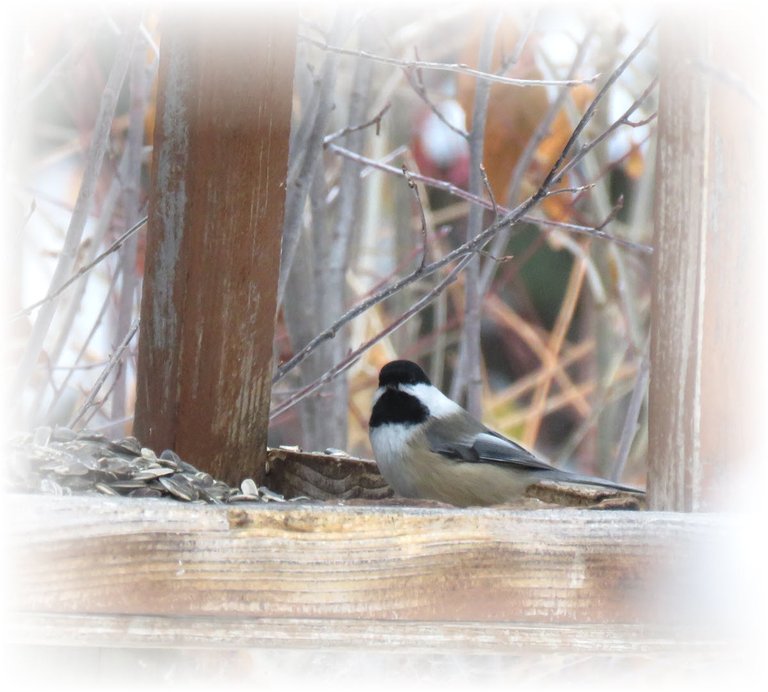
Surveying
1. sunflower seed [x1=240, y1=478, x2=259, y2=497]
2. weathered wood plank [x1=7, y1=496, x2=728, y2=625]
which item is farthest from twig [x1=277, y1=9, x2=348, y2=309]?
weathered wood plank [x1=7, y1=496, x2=728, y2=625]

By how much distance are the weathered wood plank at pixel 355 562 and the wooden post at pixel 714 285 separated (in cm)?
16

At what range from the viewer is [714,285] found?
1.70 meters

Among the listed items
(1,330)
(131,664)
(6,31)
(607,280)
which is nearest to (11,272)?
(1,330)

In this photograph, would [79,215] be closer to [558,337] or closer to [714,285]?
[714,285]

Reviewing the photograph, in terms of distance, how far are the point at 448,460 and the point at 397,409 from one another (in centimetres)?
19

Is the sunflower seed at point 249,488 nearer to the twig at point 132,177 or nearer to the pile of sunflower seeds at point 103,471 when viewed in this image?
the pile of sunflower seeds at point 103,471

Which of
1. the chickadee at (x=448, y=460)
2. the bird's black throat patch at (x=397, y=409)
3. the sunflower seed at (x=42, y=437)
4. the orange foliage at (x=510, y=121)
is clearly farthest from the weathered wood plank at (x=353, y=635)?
the orange foliage at (x=510, y=121)

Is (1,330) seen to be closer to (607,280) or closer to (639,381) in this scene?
(639,381)

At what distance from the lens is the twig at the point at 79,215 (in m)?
2.14

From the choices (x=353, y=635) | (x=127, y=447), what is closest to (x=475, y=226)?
(x=127, y=447)

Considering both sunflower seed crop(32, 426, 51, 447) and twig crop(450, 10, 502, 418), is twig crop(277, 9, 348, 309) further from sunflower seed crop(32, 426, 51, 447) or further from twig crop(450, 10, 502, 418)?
sunflower seed crop(32, 426, 51, 447)

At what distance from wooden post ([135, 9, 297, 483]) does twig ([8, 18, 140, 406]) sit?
0.15m

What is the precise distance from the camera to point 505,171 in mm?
5066

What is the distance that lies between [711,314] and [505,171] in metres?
3.44
